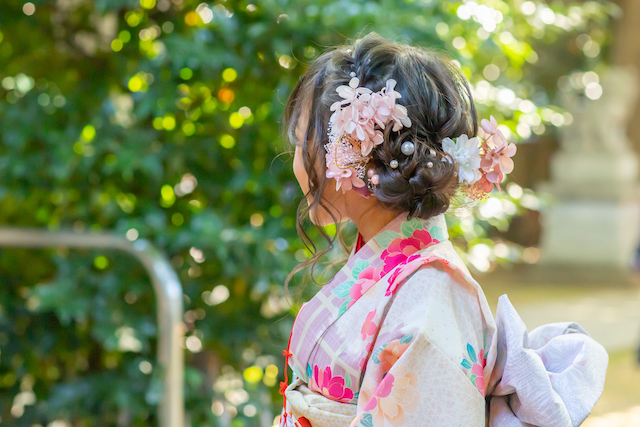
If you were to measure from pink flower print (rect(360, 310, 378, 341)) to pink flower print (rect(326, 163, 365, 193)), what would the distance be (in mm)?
155

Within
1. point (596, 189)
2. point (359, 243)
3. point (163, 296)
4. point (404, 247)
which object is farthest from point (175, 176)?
point (596, 189)

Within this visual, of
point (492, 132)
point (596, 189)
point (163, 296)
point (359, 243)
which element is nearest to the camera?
point (492, 132)

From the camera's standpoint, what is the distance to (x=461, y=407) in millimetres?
706

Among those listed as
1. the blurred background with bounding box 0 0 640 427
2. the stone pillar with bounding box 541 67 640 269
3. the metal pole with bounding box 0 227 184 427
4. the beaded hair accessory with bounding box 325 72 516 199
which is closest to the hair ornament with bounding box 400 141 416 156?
the beaded hair accessory with bounding box 325 72 516 199

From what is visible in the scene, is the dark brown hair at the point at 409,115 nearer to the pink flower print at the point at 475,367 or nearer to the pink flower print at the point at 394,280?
the pink flower print at the point at 394,280

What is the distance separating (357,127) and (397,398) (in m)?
0.31

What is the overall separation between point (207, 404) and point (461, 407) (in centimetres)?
139

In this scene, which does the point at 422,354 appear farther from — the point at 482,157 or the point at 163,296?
the point at 163,296

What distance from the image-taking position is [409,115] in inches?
31.1

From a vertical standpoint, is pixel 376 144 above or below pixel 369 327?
above

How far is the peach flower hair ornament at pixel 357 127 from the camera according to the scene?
0.77m

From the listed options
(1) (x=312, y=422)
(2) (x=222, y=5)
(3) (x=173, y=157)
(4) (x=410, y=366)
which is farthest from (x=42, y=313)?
(4) (x=410, y=366)

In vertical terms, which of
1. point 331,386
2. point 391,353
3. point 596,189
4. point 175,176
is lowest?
point 596,189

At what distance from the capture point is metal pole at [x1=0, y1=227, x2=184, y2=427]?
1688mm
